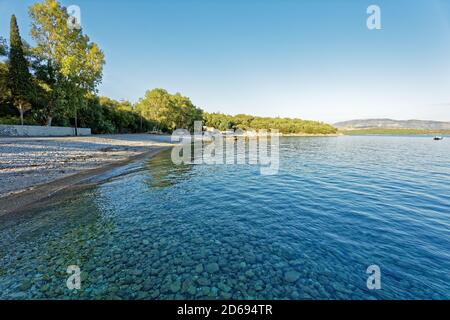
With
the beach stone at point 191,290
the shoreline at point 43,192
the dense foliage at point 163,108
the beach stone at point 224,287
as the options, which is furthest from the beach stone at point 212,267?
the dense foliage at point 163,108

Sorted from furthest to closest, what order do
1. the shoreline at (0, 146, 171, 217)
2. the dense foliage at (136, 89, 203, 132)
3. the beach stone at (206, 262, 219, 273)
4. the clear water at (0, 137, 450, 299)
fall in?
the dense foliage at (136, 89, 203, 132)
the shoreline at (0, 146, 171, 217)
the beach stone at (206, 262, 219, 273)
the clear water at (0, 137, 450, 299)

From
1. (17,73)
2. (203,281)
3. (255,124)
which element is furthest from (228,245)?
(255,124)

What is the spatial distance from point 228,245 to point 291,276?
188 cm

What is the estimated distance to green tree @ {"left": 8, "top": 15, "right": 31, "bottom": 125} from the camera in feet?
97.6

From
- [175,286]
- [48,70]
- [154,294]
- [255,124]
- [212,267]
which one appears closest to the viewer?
[154,294]

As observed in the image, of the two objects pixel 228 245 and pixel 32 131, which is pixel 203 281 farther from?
pixel 32 131

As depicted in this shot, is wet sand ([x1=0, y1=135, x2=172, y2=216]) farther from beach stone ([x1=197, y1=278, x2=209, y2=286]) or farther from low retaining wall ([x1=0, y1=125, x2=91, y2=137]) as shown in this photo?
low retaining wall ([x1=0, y1=125, x2=91, y2=137])

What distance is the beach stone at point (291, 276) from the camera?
422cm

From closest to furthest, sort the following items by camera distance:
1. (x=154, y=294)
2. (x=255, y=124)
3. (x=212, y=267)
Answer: (x=154, y=294), (x=212, y=267), (x=255, y=124)

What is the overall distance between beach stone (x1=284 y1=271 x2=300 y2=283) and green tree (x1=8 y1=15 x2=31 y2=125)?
141 ft

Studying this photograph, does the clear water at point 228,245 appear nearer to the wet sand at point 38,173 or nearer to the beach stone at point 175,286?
the beach stone at point 175,286

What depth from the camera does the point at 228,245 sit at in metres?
5.55

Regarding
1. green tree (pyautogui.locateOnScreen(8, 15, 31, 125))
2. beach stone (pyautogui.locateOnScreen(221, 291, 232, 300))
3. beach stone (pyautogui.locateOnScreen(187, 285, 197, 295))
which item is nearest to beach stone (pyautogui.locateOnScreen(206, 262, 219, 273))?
beach stone (pyautogui.locateOnScreen(187, 285, 197, 295))

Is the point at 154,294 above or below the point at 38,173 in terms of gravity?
below
